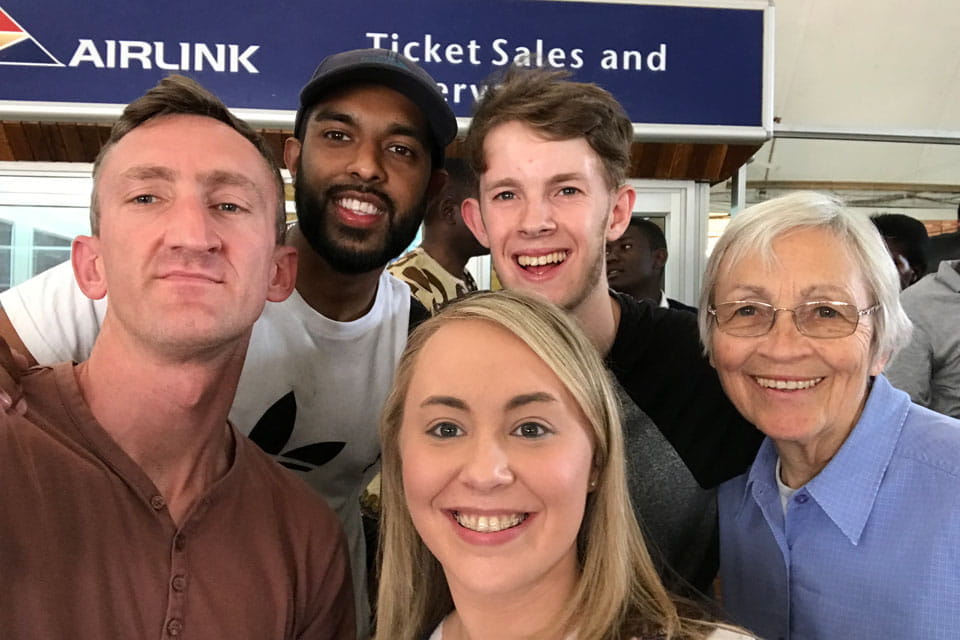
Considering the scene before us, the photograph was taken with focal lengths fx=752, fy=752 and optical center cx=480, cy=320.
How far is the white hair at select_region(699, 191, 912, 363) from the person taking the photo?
150 centimetres

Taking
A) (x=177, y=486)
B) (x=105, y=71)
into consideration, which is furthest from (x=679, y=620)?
(x=105, y=71)

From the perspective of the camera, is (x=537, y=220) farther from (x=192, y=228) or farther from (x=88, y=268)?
(x=88, y=268)

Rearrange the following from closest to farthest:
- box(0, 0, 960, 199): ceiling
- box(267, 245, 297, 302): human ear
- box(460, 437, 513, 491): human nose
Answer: box(460, 437, 513, 491): human nose
box(267, 245, 297, 302): human ear
box(0, 0, 960, 199): ceiling

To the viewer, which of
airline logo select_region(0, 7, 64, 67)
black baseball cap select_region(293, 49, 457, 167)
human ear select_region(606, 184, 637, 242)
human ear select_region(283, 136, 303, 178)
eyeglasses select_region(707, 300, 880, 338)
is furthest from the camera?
airline logo select_region(0, 7, 64, 67)

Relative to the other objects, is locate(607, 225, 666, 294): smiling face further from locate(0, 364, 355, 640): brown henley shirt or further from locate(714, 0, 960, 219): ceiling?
locate(714, 0, 960, 219): ceiling

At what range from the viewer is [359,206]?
2.04 meters

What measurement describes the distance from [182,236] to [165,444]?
41 centimetres

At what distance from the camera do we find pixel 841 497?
1.44 m

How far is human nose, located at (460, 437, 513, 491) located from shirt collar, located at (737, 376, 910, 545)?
67 centimetres

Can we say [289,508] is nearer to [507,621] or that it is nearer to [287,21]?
[507,621]

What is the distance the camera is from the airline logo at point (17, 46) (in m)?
2.64

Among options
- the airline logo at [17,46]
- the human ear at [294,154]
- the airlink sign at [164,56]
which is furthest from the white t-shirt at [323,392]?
the airline logo at [17,46]

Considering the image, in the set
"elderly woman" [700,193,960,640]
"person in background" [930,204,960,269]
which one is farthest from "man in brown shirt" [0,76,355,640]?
"person in background" [930,204,960,269]

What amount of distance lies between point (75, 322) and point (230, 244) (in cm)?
57
